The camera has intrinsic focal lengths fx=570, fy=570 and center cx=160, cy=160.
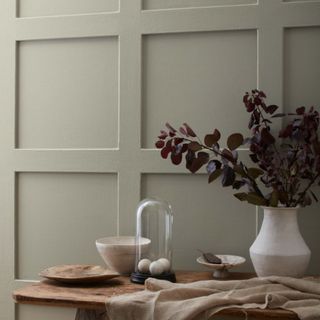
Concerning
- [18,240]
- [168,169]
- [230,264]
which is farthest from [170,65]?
[18,240]

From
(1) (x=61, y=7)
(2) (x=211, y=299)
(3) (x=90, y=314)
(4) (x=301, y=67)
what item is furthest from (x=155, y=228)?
(1) (x=61, y=7)

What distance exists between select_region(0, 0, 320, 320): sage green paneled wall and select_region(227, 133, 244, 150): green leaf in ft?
0.56

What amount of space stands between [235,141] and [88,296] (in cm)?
72

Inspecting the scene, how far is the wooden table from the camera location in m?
1.66

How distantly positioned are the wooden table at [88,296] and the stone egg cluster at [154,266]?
0.06 metres

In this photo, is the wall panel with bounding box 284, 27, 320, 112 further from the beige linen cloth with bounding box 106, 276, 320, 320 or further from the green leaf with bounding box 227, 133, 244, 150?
the beige linen cloth with bounding box 106, 276, 320, 320

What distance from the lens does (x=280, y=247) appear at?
75.0 inches

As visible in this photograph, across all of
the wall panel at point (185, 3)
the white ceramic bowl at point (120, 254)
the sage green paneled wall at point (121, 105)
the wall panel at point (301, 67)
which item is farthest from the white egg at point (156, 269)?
the wall panel at point (185, 3)

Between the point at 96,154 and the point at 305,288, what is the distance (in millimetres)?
978

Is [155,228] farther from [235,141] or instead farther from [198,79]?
[198,79]

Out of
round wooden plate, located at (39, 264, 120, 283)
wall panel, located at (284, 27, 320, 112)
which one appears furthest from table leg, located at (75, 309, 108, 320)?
wall panel, located at (284, 27, 320, 112)

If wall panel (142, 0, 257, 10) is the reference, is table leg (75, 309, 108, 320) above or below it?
below

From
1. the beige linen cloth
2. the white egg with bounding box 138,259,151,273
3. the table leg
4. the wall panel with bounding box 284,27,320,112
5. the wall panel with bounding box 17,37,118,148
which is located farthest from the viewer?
the wall panel with bounding box 17,37,118,148

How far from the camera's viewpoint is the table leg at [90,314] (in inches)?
74.2
